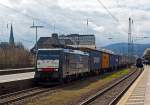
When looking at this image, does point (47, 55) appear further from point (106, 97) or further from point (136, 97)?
point (136, 97)

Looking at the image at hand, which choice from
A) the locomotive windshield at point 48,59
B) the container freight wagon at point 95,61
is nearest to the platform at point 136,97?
the locomotive windshield at point 48,59

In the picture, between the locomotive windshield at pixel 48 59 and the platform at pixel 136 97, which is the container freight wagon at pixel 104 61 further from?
the platform at pixel 136 97

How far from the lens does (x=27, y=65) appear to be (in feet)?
228

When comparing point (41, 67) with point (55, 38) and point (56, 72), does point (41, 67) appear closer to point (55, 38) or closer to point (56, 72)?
point (56, 72)

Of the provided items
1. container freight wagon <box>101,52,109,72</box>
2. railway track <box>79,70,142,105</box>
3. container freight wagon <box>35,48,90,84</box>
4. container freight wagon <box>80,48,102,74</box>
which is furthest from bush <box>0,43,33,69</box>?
railway track <box>79,70,142,105</box>

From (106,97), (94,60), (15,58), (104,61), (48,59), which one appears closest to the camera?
(106,97)

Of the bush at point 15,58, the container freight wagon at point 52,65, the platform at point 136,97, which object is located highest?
the bush at point 15,58

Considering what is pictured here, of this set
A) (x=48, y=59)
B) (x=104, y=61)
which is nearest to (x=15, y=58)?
(x=104, y=61)

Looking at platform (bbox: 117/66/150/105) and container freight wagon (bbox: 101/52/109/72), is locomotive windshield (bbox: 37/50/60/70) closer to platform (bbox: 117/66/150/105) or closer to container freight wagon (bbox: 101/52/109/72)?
platform (bbox: 117/66/150/105)

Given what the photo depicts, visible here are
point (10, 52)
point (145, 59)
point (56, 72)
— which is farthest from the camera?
point (145, 59)

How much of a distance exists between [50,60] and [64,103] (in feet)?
41.8

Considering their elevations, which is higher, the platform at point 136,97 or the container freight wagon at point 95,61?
the container freight wagon at point 95,61

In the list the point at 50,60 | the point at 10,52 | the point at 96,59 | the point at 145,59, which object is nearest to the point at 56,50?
the point at 50,60

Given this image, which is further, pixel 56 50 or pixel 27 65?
pixel 27 65
